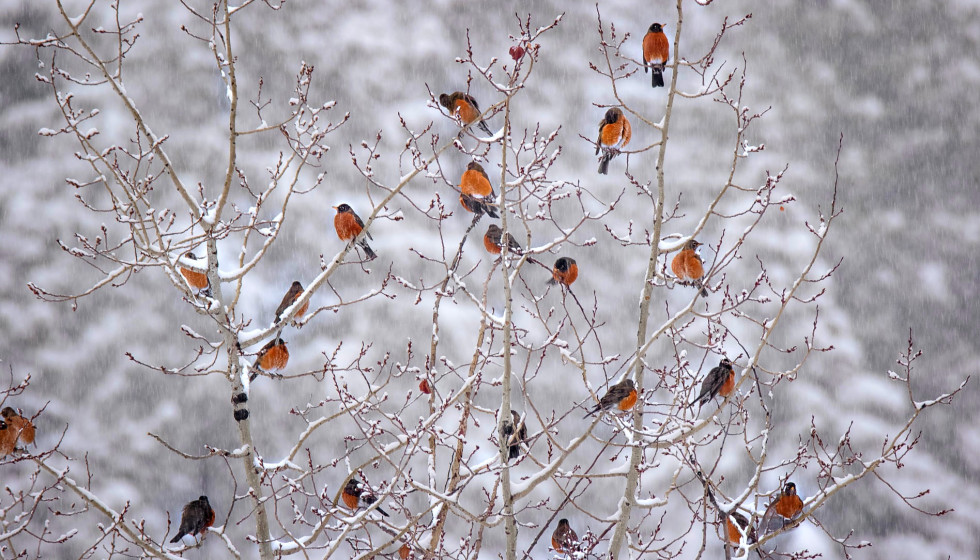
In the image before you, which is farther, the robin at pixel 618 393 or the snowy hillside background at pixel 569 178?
the snowy hillside background at pixel 569 178

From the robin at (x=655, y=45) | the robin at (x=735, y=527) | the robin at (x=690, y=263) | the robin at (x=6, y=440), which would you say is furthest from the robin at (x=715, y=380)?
the robin at (x=6, y=440)

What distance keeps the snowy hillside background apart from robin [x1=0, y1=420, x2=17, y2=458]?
2.35m

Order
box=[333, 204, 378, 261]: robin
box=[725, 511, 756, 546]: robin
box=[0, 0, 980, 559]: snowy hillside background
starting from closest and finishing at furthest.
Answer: box=[725, 511, 756, 546]: robin → box=[333, 204, 378, 261]: robin → box=[0, 0, 980, 559]: snowy hillside background

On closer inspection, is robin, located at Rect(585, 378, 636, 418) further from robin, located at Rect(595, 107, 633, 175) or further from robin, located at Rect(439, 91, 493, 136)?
robin, located at Rect(439, 91, 493, 136)

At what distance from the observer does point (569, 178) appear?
19.0 feet

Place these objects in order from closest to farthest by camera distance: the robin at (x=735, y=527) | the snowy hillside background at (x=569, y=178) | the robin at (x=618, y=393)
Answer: the robin at (x=618, y=393) → the robin at (x=735, y=527) → the snowy hillside background at (x=569, y=178)

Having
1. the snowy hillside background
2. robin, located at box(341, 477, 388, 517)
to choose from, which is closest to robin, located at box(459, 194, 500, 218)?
robin, located at box(341, 477, 388, 517)

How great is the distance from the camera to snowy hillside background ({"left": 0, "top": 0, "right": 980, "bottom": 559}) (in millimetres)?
5301

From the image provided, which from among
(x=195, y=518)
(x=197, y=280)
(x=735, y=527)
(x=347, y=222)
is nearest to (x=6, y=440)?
(x=195, y=518)

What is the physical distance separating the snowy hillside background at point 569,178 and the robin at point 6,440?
2.35 m

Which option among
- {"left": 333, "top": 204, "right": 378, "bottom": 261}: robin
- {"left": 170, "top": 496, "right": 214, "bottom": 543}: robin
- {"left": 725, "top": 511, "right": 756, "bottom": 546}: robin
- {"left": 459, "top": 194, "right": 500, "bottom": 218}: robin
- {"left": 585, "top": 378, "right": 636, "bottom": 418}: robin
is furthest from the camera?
{"left": 170, "top": 496, "right": 214, "bottom": 543}: robin

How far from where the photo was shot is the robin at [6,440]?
9.80 ft

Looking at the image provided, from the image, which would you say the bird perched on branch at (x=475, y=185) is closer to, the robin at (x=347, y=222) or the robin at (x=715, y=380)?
the robin at (x=347, y=222)

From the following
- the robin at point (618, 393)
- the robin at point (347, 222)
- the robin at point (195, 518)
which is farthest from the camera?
the robin at point (195, 518)
